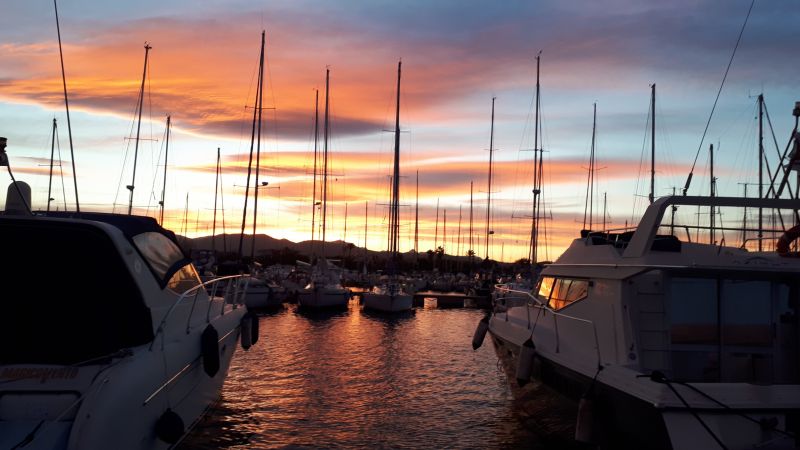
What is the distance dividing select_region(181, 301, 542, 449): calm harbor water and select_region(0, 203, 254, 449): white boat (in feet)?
12.0

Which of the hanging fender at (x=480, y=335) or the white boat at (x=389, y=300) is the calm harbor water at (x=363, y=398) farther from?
the white boat at (x=389, y=300)

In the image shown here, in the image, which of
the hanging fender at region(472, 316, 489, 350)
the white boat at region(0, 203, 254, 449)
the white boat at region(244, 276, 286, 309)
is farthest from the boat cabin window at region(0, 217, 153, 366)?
the white boat at region(244, 276, 286, 309)

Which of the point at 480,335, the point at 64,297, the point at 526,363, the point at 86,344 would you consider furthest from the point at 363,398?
the point at 64,297

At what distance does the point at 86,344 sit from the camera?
7109 mm

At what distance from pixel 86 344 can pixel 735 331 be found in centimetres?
812

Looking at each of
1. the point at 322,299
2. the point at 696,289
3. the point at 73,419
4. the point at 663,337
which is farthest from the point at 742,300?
the point at 322,299

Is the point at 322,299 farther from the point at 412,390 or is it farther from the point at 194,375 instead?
the point at 194,375

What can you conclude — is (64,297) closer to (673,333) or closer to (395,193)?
(673,333)

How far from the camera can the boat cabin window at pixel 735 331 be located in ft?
28.9

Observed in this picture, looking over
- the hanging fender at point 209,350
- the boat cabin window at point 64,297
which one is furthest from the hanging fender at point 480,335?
the boat cabin window at point 64,297

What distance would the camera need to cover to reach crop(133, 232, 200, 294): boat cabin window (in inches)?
337

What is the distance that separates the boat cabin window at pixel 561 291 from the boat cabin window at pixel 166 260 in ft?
19.8

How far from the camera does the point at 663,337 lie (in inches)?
342

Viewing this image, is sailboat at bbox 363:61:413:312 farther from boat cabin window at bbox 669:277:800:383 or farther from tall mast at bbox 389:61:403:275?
boat cabin window at bbox 669:277:800:383
